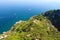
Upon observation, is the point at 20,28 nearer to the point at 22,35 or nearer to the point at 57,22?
the point at 22,35

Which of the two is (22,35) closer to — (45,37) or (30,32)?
(30,32)

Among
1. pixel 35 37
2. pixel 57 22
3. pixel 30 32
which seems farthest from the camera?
pixel 57 22

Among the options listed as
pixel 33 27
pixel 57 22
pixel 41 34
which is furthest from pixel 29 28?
pixel 57 22

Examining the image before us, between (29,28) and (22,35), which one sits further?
(29,28)

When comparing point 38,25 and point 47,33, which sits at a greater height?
point 38,25

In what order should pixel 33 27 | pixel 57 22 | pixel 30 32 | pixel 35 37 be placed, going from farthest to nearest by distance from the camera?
pixel 57 22
pixel 33 27
pixel 30 32
pixel 35 37

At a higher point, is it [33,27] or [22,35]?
[33,27]

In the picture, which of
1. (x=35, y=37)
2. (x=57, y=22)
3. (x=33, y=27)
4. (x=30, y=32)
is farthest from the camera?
(x=57, y=22)

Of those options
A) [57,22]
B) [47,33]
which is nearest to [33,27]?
[47,33]

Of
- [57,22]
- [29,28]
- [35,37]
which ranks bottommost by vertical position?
[35,37]
